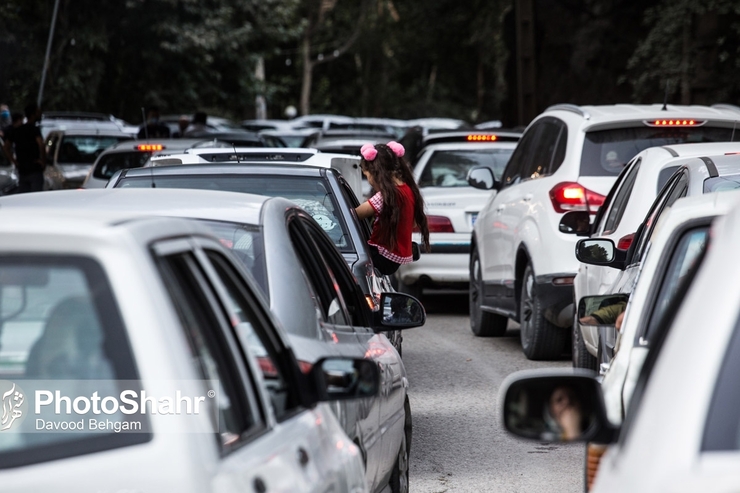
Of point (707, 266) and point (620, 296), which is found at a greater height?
point (707, 266)

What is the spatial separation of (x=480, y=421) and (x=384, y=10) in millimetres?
67649

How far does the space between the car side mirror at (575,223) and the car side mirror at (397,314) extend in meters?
3.57

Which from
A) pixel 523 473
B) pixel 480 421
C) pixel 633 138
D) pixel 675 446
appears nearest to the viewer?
pixel 675 446

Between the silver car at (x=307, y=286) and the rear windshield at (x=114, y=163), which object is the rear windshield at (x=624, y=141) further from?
the rear windshield at (x=114, y=163)

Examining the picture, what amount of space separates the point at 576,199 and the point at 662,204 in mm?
2936

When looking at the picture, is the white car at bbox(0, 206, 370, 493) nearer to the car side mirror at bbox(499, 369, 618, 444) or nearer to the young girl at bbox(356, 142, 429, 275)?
the car side mirror at bbox(499, 369, 618, 444)

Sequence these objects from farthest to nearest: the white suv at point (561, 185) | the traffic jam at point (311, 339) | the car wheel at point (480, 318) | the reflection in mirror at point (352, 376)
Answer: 1. the car wheel at point (480, 318)
2. the white suv at point (561, 185)
3. the reflection in mirror at point (352, 376)
4. the traffic jam at point (311, 339)

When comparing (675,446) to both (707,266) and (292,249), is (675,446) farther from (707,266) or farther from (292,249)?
(292,249)

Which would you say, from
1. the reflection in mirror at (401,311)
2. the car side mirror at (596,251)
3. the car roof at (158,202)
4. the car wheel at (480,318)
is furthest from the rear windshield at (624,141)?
the car roof at (158,202)

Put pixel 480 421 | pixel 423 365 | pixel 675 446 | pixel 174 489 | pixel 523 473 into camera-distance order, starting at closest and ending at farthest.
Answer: pixel 675 446, pixel 174 489, pixel 523 473, pixel 480 421, pixel 423 365

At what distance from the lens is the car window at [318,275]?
500 cm

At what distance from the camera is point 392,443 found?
5.53 metres

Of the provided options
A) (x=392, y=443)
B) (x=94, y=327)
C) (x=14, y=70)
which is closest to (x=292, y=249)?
(x=392, y=443)

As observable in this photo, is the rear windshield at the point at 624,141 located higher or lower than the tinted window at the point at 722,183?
lower
